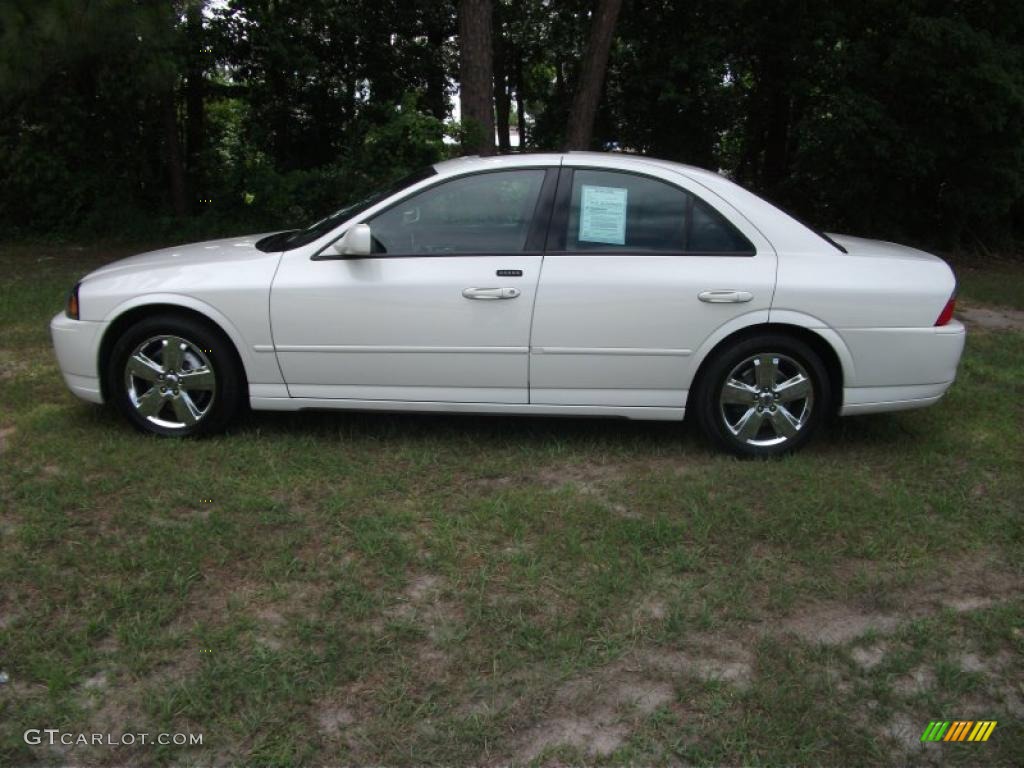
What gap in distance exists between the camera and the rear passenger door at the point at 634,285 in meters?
4.74

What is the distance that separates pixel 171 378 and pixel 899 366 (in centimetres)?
379

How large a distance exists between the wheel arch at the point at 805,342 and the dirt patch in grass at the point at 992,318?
4.46 meters

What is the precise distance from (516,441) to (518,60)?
14324 millimetres

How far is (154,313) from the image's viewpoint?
5.00 meters

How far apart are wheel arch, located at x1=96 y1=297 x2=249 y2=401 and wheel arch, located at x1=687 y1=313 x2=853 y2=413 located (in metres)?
2.39

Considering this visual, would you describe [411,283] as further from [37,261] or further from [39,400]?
[37,261]

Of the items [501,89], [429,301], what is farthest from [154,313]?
[501,89]

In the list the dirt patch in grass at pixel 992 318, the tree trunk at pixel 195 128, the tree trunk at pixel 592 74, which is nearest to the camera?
the dirt patch in grass at pixel 992 318

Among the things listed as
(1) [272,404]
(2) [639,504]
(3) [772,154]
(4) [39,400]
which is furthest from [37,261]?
(3) [772,154]

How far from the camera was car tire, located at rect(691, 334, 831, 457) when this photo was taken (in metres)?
4.83

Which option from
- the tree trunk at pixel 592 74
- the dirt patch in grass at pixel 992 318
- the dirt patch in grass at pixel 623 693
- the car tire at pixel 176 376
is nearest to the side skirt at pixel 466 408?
the car tire at pixel 176 376

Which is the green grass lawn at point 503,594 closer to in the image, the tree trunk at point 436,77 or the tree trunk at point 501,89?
the tree trunk at point 436,77

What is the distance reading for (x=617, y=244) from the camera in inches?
191

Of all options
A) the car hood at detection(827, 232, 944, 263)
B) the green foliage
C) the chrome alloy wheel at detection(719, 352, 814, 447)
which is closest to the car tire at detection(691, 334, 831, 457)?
the chrome alloy wheel at detection(719, 352, 814, 447)
